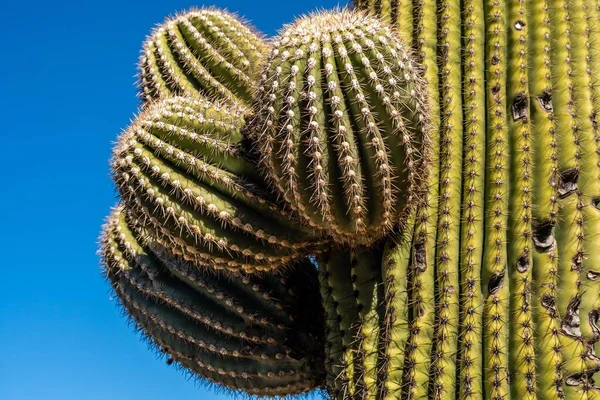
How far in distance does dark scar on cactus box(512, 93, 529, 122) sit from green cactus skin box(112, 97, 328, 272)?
110 cm

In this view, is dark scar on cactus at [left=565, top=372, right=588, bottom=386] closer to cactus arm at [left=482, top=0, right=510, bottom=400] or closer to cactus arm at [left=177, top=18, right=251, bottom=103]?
cactus arm at [left=482, top=0, right=510, bottom=400]

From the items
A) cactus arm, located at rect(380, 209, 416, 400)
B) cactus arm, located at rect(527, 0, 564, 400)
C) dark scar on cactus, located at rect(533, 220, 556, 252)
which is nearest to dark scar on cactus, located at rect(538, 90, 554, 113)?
cactus arm, located at rect(527, 0, 564, 400)

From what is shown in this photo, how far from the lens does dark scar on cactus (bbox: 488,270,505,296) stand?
3.49 m

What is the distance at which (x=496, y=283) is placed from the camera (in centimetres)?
350

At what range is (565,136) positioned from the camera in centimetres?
372

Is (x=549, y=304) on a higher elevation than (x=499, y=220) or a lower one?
lower

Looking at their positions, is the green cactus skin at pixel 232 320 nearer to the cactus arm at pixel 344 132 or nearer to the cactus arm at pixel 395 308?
the cactus arm at pixel 395 308

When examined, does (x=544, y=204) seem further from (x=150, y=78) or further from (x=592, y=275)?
(x=150, y=78)

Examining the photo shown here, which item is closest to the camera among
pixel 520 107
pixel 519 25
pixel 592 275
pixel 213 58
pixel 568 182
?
pixel 592 275

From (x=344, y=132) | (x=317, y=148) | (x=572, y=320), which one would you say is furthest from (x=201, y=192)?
(x=572, y=320)

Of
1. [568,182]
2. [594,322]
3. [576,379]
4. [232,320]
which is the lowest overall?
[576,379]

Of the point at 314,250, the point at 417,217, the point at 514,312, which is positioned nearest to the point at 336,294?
the point at 314,250

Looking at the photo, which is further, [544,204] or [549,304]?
[544,204]

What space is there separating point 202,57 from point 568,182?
2121 millimetres
